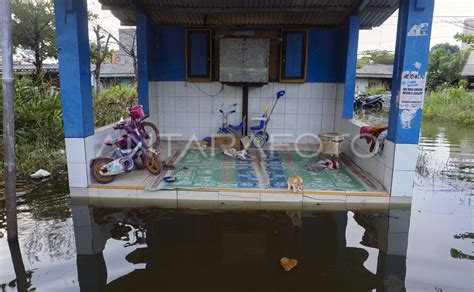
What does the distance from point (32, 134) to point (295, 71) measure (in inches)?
209

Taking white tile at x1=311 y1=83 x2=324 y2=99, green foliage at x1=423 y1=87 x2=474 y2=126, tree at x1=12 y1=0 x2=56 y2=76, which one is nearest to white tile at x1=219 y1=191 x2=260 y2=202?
white tile at x1=311 y1=83 x2=324 y2=99

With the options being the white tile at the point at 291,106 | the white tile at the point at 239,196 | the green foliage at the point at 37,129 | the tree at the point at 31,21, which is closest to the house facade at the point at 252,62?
the white tile at the point at 291,106

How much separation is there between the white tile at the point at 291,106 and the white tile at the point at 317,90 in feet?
1.33

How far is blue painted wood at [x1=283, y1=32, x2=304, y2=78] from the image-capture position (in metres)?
6.80

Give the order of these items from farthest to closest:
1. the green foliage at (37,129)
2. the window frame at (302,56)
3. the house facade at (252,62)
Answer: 1. the window frame at (302,56)
2. the house facade at (252,62)
3. the green foliage at (37,129)

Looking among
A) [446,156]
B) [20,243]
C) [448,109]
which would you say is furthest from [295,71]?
[448,109]

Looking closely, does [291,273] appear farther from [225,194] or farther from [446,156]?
[446,156]

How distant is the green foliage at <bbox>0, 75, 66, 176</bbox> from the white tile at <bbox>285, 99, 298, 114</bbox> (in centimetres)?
449

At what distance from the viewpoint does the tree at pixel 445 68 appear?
2017 centimetres

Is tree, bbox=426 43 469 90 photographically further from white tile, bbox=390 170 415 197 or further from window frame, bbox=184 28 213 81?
white tile, bbox=390 170 415 197

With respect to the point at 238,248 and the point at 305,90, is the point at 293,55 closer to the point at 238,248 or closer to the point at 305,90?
the point at 305,90

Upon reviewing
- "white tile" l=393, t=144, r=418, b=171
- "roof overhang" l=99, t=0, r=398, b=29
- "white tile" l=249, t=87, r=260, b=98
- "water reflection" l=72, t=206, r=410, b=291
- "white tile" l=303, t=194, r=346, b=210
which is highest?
"roof overhang" l=99, t=0, r=398, b=29

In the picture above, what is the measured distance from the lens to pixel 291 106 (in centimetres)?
711

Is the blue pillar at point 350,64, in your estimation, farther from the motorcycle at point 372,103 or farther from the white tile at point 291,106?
the motorcycle at point 372,103
